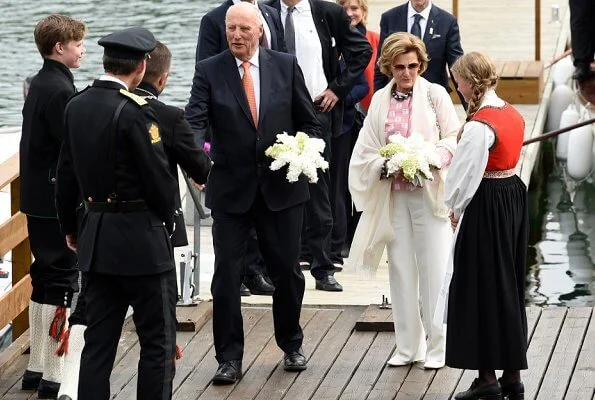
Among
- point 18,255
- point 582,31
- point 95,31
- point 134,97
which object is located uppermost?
point 582,31

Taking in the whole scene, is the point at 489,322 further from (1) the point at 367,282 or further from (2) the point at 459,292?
(1) the point at 367,282

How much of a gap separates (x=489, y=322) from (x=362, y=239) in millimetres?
1069

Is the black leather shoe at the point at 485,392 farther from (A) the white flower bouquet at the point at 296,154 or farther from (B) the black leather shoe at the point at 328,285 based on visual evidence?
(B) the black leather shoe at the point at 328,285

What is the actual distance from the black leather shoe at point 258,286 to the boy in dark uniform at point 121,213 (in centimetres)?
264

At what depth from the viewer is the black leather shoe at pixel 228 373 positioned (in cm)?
742

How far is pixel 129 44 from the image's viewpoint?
6.17 metres

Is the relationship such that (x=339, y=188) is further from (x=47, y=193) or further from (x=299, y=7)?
(x=47, y=193)

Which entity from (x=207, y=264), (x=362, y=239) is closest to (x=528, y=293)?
(x=207, y=264)

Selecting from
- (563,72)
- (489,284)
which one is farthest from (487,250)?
(563,72)

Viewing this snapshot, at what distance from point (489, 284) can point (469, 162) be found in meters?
0.57

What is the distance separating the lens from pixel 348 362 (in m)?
7.74

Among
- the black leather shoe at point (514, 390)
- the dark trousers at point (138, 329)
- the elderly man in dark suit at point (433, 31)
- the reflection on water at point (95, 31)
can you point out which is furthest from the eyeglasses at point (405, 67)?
the reflection on water at point (95, 31)

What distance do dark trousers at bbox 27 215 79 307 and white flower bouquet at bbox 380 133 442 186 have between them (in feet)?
5.18

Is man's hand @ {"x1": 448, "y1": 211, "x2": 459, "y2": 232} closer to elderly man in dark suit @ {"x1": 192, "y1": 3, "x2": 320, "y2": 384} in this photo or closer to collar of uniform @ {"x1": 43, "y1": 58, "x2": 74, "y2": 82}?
elderly man in dark suit @ {"x1": 192, "y1": 3, "x2": 320, "y2": 384}
